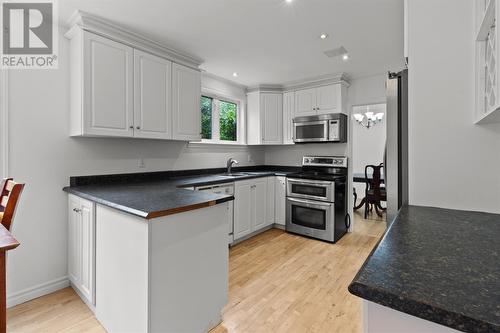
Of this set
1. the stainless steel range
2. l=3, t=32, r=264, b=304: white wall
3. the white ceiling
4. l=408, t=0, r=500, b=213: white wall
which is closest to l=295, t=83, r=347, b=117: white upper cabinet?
the white ceiling

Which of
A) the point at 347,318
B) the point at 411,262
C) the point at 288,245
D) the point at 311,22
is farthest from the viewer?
the point at 288,245

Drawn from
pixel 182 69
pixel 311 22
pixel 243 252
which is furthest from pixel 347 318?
pixel 182 69

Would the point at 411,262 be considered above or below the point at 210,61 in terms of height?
below

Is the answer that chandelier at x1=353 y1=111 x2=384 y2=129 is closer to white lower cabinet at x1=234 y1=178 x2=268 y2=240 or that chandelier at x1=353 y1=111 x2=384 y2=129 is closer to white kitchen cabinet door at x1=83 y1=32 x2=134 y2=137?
white lower cabinet at x1=234 y1=178 x2=268 y2=240

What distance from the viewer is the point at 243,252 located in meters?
3.15

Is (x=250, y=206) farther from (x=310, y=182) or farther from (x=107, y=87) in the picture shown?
(x=107, y=87)

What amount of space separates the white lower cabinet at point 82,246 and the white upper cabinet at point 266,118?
2.82 metres

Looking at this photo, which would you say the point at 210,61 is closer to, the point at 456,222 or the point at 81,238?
the point at 81,238

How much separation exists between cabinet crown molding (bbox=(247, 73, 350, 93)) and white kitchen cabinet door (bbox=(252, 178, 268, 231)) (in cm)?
161

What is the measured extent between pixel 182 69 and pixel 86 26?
98cm

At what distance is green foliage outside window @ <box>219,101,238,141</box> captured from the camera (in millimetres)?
4102

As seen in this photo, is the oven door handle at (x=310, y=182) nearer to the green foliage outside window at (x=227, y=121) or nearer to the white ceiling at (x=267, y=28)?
the green foliage outside window at (x=227, y=121)

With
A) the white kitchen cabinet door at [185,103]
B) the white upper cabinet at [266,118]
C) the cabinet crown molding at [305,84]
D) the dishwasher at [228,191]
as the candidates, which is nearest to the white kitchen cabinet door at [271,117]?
the white upper cabinet at [266,118]

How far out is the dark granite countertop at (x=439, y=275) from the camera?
1.44ft
